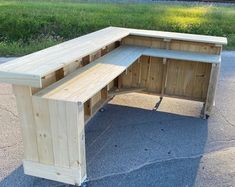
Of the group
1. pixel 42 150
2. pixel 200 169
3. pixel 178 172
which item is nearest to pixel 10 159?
pixel 42 150

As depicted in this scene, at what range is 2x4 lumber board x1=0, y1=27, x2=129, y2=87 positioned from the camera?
7.91 ft

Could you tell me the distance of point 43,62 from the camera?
107 inches

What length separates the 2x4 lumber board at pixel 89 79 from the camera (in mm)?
2629

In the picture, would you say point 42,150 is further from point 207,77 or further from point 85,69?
point 207,77

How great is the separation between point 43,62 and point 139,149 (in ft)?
4.90

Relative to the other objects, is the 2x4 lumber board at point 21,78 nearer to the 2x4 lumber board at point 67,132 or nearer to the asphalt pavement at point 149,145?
the 2x4 lumber board at point 67,132

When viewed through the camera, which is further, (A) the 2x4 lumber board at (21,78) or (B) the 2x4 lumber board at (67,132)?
(B) the 2x4 lumber board at (67,132)

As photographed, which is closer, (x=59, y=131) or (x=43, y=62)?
(x=59, y=131)

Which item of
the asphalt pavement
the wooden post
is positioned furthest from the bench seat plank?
the asphalt pavement

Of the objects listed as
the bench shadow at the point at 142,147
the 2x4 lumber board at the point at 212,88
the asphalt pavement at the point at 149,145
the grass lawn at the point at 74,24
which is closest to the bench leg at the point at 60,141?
the asphalt pavement at the point at 149,145

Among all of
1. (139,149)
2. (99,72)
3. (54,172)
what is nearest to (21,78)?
(54,172)

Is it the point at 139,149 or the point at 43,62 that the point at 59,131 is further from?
the point at 139,149

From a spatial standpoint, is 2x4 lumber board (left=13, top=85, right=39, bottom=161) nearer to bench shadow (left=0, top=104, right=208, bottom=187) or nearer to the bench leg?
the bench leg

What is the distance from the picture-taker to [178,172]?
3121mm
